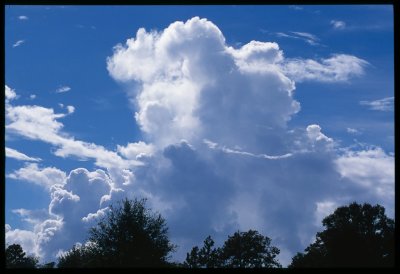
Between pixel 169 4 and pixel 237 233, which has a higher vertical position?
Answer: pixel 237 233

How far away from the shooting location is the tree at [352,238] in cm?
4266

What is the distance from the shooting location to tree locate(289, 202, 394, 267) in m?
42.7

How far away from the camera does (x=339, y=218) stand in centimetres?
5175

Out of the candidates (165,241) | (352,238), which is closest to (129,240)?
(165,241)

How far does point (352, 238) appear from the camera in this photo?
147ft

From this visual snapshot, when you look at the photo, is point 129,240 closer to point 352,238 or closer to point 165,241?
point 165,241
